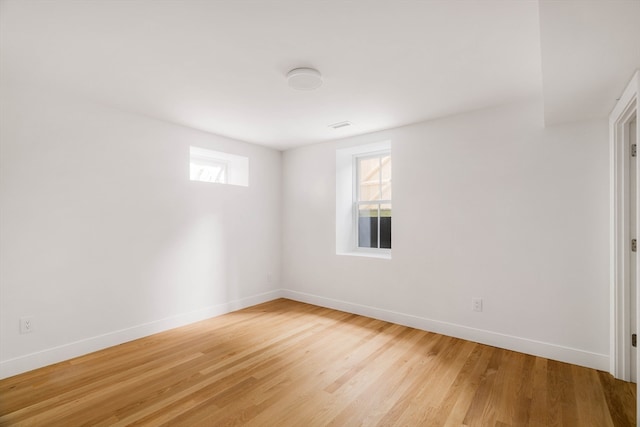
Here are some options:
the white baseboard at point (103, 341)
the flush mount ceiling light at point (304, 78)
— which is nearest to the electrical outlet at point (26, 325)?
the white baseboard at point (103, 341)

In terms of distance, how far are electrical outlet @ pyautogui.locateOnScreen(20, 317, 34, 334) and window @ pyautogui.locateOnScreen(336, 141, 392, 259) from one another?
333 cm

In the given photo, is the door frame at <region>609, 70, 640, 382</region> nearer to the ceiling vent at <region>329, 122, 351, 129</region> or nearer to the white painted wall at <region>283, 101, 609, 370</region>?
the white painted wall at <region>283, 101, 609, 370</region>

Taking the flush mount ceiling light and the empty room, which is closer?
the empty room

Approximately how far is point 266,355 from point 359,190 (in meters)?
2.65

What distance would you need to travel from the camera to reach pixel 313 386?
2.30 metres

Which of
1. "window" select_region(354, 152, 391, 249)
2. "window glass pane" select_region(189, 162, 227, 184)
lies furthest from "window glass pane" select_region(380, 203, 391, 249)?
"window glass pane" select_region(189, 162, 227, 184)

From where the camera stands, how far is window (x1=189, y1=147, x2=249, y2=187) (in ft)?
13.4

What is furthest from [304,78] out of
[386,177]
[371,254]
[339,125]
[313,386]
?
[371,254]

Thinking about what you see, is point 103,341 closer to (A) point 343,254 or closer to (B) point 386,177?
(A) point 343,254

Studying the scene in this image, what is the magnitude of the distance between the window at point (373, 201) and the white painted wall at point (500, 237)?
42cm

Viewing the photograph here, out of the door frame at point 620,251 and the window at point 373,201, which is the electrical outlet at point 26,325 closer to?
the window at point 373,201

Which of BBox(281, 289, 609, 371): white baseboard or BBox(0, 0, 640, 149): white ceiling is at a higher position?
BBox(0, 0, 640, 149): white ceiling

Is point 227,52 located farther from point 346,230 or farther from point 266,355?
point 346,230

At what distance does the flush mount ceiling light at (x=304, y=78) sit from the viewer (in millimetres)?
2299
